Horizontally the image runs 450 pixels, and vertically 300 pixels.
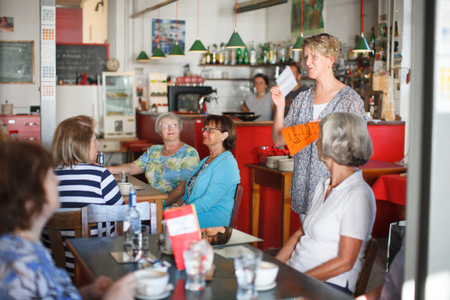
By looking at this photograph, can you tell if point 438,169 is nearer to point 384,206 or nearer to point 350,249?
point 350,249

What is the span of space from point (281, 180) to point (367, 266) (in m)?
2.49

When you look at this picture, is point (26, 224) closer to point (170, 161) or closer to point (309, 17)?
point (170, 161)

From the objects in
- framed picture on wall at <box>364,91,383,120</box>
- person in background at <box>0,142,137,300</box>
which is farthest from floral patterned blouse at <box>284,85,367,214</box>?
framed picture on wall at <box>364,91,383,120</box>

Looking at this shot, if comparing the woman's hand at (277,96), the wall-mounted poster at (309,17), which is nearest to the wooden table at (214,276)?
the woman's hand at (277,96)

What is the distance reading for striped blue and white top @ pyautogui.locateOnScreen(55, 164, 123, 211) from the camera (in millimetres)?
2951

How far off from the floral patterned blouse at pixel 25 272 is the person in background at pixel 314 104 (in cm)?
197

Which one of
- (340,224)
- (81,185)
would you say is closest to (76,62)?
(81,185)

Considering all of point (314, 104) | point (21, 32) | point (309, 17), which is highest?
point (309, 17)

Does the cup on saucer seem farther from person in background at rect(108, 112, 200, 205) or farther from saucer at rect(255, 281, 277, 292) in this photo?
person in background at rect(108, 112, 200, 205)

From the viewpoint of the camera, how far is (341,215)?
227 cm

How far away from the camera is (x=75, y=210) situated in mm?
2785

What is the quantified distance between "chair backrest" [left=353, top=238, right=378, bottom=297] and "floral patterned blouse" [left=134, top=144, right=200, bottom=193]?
91.1 inches

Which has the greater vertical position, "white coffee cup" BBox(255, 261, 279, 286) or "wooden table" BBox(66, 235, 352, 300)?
"white coffee cup" BBox(255, 261, 279, 286)

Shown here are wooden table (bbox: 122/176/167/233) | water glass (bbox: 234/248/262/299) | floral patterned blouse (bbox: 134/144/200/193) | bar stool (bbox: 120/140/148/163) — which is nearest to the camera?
water glass (bbox: 234/248/262/299)
